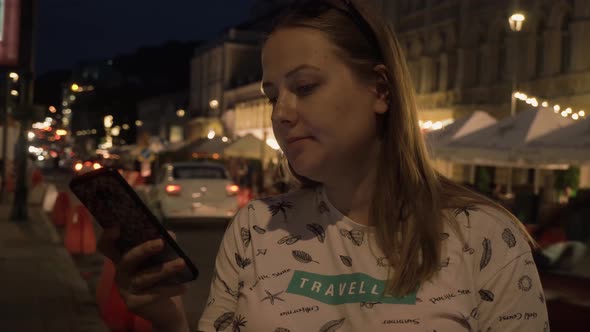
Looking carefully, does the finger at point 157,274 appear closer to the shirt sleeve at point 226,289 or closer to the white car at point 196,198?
the shirt sleeve at point 226,289

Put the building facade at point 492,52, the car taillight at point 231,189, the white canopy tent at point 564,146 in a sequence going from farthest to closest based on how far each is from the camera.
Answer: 1. the building facade at point 492,52
2. the car taillight at point 231,189
3. the white canopy tent at point 564,146

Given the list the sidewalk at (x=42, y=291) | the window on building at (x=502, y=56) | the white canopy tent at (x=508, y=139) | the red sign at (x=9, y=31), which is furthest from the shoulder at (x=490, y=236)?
the window on building at (x=502, y=56)

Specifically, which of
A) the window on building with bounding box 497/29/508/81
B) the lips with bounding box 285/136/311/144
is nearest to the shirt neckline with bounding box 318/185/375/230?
the lips with bounding box 285/136/311/144

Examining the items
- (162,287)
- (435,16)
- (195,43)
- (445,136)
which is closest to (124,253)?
(162,287)

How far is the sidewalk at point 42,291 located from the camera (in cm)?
820

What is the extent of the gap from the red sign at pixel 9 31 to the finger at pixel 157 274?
12.9 meters

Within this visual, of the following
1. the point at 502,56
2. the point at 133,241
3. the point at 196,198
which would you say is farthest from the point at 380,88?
the point at 502,56

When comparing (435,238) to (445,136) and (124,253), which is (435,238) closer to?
(124,253)

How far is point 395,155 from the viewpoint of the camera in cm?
228

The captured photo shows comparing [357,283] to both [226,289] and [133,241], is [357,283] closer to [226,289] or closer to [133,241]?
[226,289]

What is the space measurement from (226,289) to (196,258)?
495 inches

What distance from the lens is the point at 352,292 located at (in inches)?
82.9

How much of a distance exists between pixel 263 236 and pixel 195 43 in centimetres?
12961

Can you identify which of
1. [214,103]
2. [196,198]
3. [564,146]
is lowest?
[196,198]
